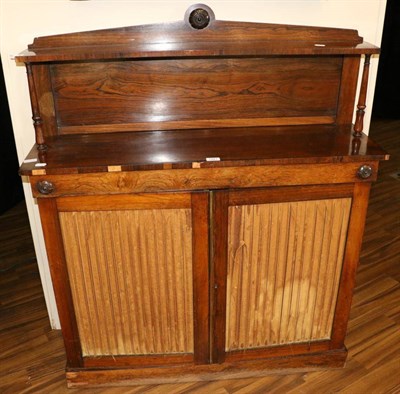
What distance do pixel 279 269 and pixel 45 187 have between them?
90 cm

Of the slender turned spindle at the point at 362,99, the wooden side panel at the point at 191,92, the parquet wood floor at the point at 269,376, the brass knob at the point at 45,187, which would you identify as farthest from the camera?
the parquet wood floor at the point at 269,376

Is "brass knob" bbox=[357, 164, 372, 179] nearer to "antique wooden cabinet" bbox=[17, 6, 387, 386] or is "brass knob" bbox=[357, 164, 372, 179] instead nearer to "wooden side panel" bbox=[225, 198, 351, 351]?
"antique wooden cabinet" bbox=[17, 6, 387, 386]

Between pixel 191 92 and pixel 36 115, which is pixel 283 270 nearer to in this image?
pixel 191 92

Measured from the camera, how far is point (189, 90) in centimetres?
179

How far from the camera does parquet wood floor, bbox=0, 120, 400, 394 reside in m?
1.93

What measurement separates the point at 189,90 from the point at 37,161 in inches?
25.0

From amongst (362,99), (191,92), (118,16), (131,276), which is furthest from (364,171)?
(118,16)

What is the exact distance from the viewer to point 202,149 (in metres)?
1.63

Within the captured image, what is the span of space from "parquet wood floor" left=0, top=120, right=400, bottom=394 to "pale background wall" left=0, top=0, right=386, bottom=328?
3.30ft

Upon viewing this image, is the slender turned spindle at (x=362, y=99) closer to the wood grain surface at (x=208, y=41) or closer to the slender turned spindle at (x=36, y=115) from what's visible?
the wood grain surface at (x=208, y=41)

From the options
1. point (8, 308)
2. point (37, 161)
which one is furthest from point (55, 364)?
point (37, 161)

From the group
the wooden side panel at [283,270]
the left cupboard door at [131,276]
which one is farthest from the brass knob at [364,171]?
the left cupboard door at [131,276]

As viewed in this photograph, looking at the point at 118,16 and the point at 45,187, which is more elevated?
the point at 118,16

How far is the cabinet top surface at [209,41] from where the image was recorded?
1531 millimetres
